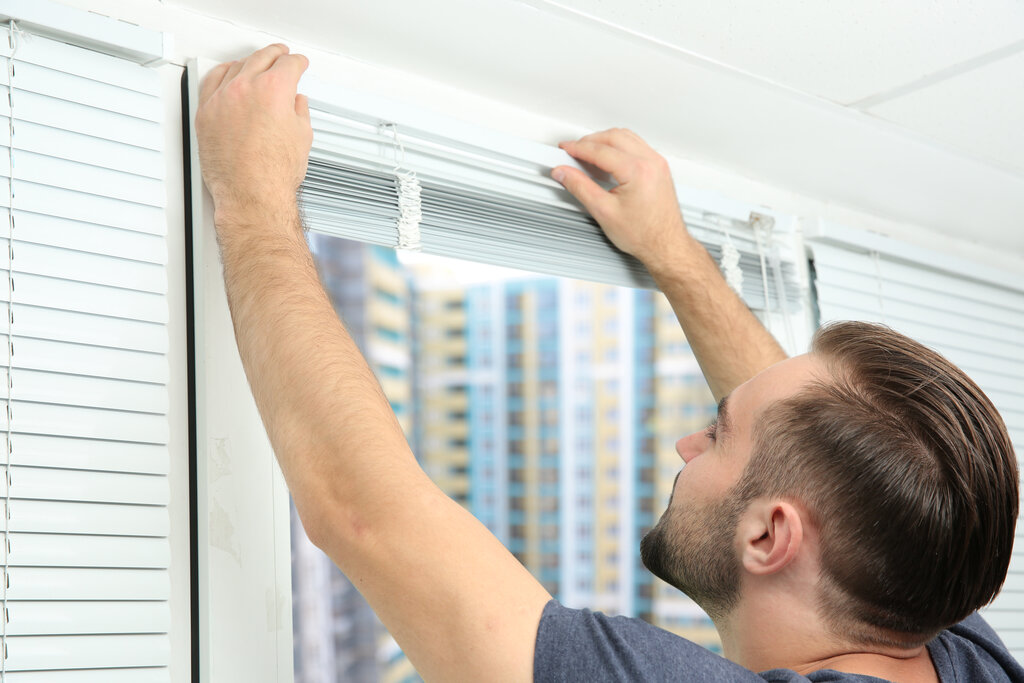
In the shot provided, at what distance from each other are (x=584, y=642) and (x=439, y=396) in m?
4.33

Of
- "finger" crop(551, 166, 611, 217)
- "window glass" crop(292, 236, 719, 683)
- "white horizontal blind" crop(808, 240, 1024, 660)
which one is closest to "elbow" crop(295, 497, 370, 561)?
"finger" crop(551, 166, 611, 217)

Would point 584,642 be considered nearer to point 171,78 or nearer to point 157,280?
point 157,280

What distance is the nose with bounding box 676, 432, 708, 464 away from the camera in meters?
1.25

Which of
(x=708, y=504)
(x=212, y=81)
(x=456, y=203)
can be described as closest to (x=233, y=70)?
(x=212, y=81)

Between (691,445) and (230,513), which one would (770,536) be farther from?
(230,513)

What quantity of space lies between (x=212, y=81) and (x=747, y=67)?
786 millimetres

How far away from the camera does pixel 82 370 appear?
3.41ft

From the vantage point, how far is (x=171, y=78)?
3.90 feet

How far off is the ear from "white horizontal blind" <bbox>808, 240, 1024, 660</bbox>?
0.92 m

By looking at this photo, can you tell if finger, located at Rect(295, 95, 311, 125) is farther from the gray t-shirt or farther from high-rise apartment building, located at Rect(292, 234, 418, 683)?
the gray t-shirt

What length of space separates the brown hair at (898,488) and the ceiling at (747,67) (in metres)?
0.51

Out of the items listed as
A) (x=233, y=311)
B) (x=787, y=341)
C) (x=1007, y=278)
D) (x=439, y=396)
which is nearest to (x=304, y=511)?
(x=233, y=311)

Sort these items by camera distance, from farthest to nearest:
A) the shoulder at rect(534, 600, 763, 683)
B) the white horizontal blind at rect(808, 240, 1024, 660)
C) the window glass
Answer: the window glass
the white horizontal blind at rect(808, 240, 1024, 660)
the shoulder at rect(534, 600, 763, 683)

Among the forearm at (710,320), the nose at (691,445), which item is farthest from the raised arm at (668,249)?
the nose at (691,445)
